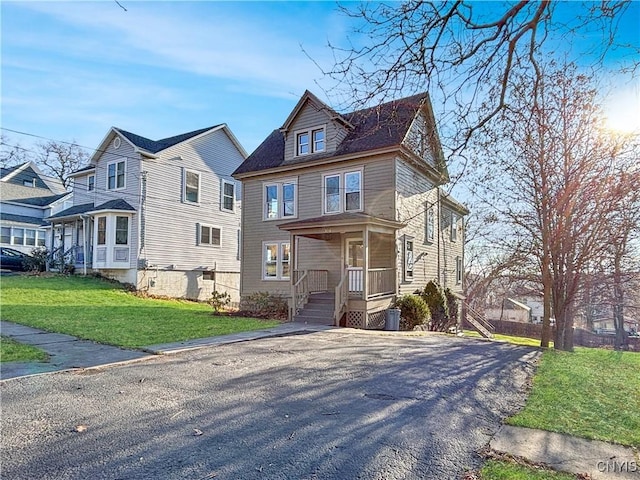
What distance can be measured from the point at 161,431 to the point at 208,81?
24.3 feet

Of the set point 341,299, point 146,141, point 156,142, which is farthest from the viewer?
point 156,142

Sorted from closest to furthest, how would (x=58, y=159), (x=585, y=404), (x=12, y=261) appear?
(x=585, y=404) < (x=12, y=261) < (x=58, y=159)

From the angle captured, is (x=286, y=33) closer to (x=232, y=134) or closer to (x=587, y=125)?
(x=587, y=125)

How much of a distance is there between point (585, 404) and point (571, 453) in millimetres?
2052

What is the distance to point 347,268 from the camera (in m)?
15.2

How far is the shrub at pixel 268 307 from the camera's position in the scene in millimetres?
15383

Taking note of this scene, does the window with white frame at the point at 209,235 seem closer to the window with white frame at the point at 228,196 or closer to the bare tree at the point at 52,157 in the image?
the window with white frame at the point at 228,196

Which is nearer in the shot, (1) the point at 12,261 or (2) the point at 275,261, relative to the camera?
(2) the point at 275,261

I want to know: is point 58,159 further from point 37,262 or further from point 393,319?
point 393,319

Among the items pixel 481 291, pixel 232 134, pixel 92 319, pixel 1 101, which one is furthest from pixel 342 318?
pixel 481 291

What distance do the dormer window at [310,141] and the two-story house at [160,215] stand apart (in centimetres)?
888

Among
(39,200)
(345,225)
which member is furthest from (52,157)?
(345,225)

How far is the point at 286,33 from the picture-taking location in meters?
5.36

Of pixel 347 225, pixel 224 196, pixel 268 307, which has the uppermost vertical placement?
pixel 224 196
